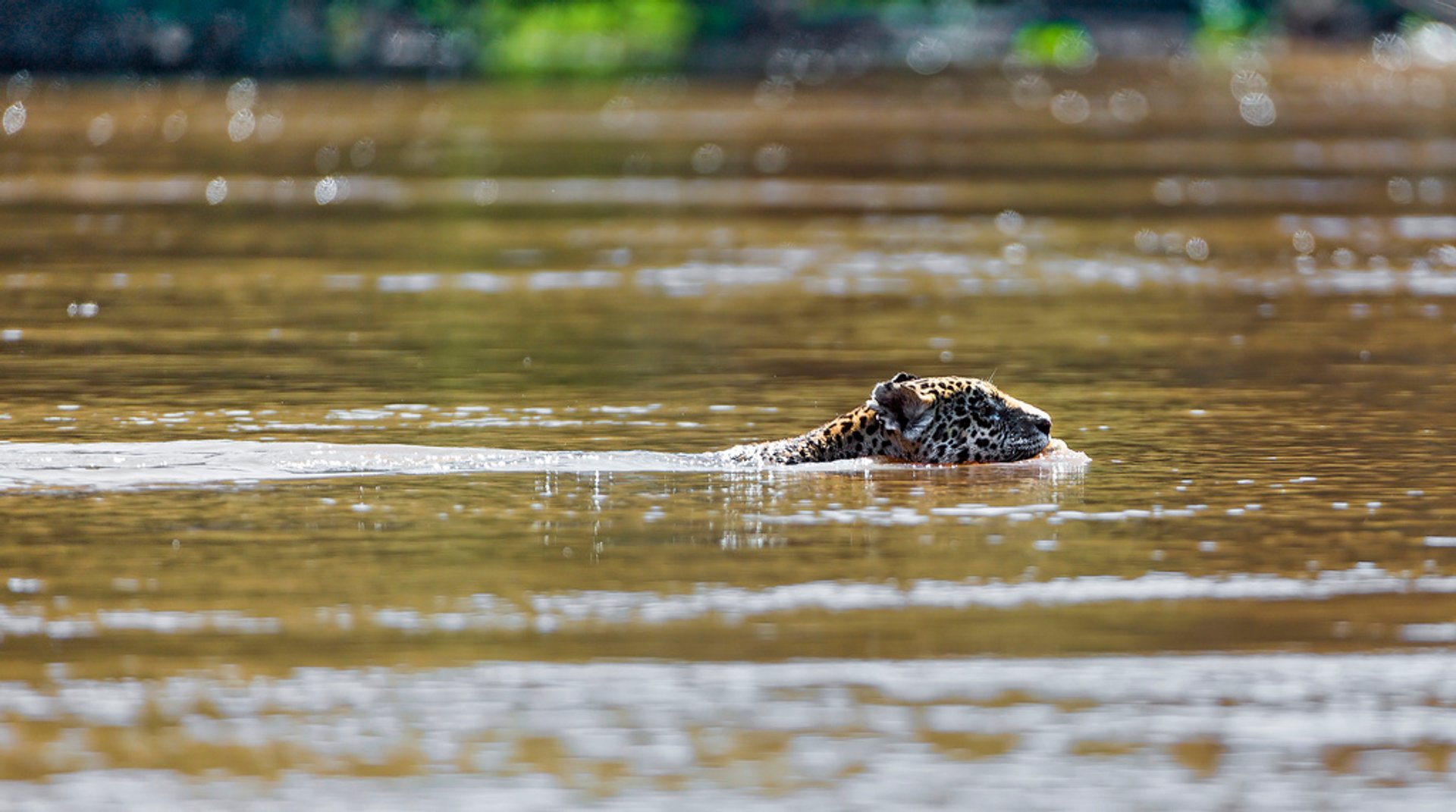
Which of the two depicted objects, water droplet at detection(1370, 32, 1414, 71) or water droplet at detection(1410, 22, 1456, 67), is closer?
water droplet at detection(1370, 32, 1414, 71)

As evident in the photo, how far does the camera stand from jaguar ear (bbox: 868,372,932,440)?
12727 millimetres

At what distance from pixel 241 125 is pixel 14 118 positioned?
393cm

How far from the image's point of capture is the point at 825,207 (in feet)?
99.9

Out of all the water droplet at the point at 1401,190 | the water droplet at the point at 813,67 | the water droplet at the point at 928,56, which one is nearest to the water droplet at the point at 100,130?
the water droplet at the point at 1401,190

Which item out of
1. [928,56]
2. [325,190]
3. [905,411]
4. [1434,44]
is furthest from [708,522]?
[1434,44]

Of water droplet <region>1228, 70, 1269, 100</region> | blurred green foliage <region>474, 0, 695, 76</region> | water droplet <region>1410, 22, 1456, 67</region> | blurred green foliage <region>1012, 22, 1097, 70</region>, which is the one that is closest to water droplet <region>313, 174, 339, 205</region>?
water droplet <region>1228, 70, 1269, 100</region>

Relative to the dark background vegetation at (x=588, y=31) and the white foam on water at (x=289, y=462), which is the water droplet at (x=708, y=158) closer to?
the white foam on water at (x=289, y=462)

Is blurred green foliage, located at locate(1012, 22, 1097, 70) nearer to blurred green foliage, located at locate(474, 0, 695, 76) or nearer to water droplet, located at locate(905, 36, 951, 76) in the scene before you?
water droplet, located at locate(905, 36, 951, 76)

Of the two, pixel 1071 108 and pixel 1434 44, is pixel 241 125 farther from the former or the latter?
pixel 1434 44

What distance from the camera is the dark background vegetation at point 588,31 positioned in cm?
7950

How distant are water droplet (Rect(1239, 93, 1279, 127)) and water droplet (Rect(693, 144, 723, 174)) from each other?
1031 cm

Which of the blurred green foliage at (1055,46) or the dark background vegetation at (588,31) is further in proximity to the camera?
the blurred green foliage at (1055,46)

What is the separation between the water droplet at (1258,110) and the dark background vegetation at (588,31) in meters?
19.5

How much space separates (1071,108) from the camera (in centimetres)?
5488
